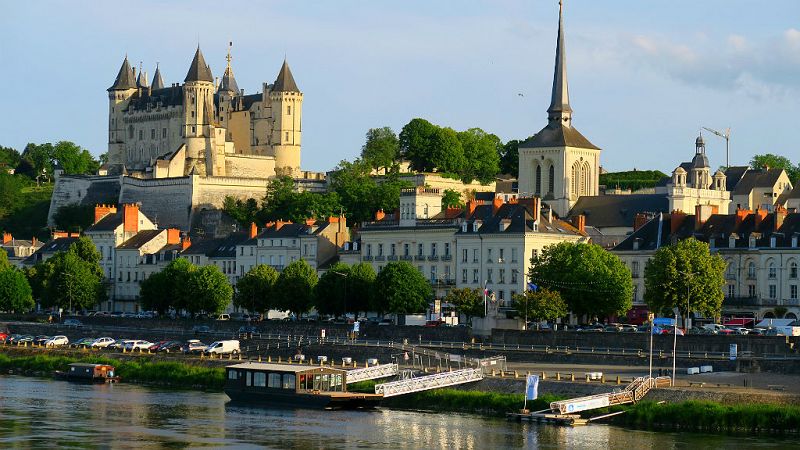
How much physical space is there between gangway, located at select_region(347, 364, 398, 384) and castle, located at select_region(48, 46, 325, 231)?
6711 centimetres

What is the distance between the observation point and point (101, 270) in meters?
102

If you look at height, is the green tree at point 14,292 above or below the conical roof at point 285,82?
below

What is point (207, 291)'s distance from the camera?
88188 millimetres

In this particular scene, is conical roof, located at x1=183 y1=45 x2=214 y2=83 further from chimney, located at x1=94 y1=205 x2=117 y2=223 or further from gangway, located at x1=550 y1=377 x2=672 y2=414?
gangway, located at x1=550 y1=377 x2=672 y2=414

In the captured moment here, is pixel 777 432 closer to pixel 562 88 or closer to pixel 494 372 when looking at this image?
pixel 494 372

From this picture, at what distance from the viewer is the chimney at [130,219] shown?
108625mm

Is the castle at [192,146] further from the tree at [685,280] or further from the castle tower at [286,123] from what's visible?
the tree at [685,280]

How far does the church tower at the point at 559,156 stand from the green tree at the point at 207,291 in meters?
27.9

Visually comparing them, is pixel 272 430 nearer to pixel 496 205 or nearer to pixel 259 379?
pixel 259 379

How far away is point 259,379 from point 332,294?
2274 centimetres

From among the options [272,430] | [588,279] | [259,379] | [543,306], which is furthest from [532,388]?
[588,279]

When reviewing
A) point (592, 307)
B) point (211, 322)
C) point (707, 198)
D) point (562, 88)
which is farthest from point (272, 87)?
point (592, 307)

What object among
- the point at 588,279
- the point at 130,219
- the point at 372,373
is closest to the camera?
the point at 372,373

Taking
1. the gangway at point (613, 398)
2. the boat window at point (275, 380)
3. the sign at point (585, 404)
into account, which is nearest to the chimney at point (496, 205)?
the boat window at point (275, 380)
